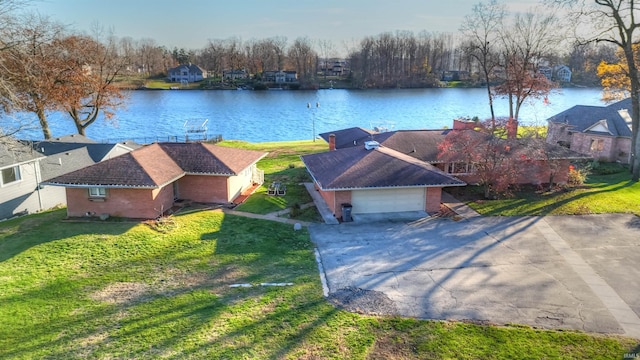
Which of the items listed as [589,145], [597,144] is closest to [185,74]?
[589,145]

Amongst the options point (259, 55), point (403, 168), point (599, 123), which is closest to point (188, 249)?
point (403, 168)

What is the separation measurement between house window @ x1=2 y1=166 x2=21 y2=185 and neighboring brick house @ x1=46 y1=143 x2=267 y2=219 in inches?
138

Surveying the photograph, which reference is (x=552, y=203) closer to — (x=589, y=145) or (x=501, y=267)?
(x=501, y=267)

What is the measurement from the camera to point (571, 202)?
24.4 metres

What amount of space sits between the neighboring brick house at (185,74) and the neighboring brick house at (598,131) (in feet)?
350

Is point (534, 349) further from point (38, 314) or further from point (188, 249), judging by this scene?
point (38, 314)

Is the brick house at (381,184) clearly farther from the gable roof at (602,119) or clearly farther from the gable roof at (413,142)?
the gable roof at (602,119)

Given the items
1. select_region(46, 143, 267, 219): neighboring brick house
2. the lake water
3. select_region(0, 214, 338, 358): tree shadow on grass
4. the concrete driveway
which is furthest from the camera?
the lake water

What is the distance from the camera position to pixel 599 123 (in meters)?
35.8

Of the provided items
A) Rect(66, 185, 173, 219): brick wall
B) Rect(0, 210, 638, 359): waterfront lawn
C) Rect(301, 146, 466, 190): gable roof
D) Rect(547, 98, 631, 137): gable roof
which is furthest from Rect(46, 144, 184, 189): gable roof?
Rect(547, 98, 631, 137): gable roof

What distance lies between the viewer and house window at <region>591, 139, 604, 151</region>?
3559 centimetres

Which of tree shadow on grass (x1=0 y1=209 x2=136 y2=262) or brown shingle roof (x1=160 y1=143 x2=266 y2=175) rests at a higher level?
brown shingle roof (x1=160 y1=143 x2=266 y2=175)

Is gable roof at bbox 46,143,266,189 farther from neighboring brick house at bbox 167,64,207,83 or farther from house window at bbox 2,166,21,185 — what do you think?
neighboring brick house at bbox 167,64,207,83

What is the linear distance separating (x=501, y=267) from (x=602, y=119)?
27.7m
